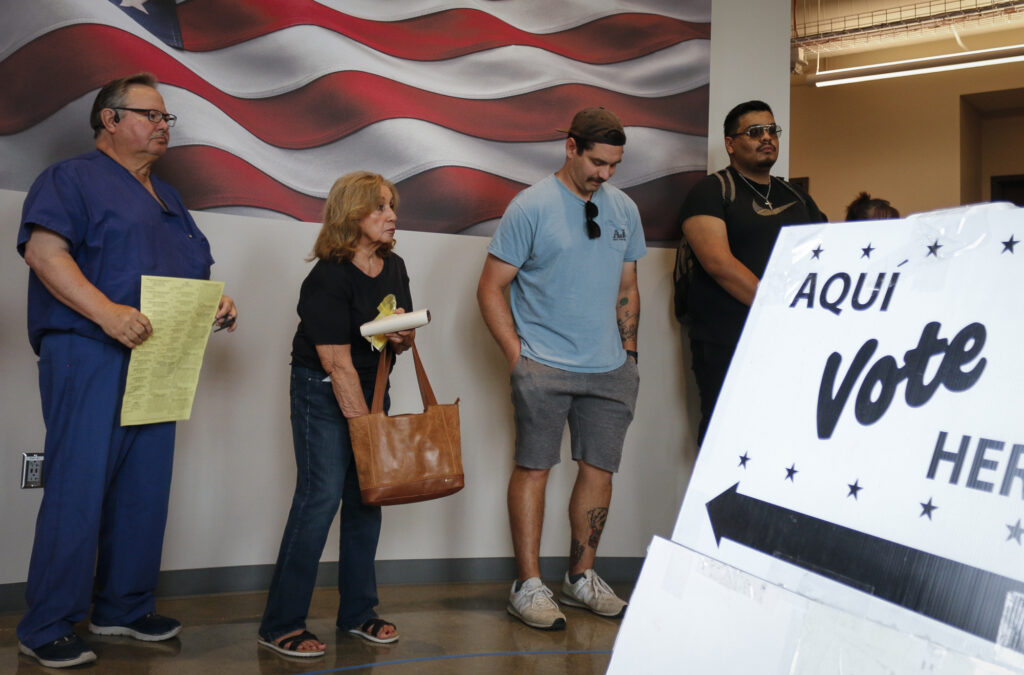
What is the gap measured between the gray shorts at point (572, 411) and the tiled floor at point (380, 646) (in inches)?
20.5

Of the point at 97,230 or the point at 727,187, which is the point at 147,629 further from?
the point at 727,187

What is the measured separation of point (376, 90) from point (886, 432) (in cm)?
264

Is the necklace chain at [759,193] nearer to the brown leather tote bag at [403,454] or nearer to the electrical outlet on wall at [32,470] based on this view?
the brown leather tote bag at [403,454]

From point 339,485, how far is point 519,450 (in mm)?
702

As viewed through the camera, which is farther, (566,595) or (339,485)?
(566,595)

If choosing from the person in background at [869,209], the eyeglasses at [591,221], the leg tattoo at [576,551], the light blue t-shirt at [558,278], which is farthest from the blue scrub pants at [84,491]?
the person in background at [869,209]

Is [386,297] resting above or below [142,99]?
below

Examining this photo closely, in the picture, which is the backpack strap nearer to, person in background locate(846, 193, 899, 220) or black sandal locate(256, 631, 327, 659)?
person in background locate(846, 193, 899, 220)

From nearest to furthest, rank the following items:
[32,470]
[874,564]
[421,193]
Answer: [874,564] → [32,470] → [421,193]

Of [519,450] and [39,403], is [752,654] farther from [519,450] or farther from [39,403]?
[39,403]

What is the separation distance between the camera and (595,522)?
3.01 meters

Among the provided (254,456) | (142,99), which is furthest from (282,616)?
(142,99)

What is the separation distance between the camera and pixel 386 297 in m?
2.47

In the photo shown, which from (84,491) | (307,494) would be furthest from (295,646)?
(84,491)
